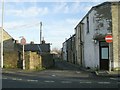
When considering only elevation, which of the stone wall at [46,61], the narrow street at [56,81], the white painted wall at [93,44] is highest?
the white painted wall at [93,44]

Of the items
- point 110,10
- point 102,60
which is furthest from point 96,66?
point 110,10

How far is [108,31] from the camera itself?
97.3 ft

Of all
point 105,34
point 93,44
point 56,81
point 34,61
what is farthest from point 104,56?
point 56,81

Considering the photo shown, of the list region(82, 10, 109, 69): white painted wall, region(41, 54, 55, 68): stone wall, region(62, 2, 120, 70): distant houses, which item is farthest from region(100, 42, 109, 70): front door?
region(41, 54, 55, 68): stone wall

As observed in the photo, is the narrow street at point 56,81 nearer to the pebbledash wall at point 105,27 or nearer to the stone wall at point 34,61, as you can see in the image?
the pebbledash wall at point 105,27

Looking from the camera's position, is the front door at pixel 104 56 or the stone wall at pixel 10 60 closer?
the front door at pixel 104 56

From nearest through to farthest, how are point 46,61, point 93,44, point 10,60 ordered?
1. point 10,60
2. point 93,44
3. point 46,61

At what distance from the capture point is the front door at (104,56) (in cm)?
2997

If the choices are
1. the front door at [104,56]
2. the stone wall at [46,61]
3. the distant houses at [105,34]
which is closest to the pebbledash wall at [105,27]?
the distant houses at [105,34]

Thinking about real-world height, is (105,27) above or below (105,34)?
above

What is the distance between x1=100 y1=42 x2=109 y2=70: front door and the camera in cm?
2997

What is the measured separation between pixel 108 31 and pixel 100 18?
5.86 ft

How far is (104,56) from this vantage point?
30312 mm

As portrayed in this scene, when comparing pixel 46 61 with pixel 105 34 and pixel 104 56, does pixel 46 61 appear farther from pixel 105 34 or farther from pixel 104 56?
pixel 105 34
